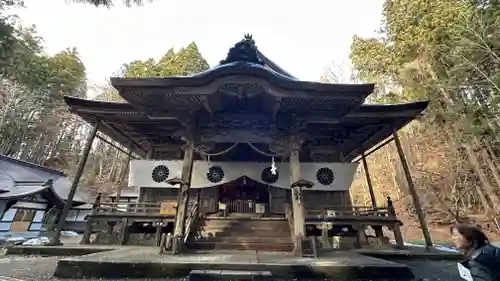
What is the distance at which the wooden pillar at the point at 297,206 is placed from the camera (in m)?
5.46

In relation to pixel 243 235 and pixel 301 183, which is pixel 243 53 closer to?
pixel 301 183

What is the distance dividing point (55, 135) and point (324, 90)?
A: 31.4 m

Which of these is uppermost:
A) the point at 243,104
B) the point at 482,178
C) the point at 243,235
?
the point at 243,104

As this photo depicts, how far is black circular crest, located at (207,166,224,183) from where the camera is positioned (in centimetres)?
993

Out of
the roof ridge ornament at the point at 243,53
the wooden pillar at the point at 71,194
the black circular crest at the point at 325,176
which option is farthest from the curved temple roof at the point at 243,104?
the black circular crest at the point at 325,176

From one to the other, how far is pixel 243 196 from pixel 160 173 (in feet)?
17.2

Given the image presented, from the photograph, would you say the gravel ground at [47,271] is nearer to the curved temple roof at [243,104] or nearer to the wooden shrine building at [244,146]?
the wooden shrine building at [244,146]

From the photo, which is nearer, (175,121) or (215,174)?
(175,121)

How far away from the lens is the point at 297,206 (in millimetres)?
5730

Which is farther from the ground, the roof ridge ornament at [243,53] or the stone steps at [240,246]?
the roof ridge ornament at [243,53]

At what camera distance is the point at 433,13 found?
12.2 metres

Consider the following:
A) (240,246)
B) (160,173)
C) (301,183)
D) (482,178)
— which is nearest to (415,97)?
(482,178)

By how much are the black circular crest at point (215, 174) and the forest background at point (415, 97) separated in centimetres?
577

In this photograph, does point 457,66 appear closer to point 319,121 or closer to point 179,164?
point 319,121
